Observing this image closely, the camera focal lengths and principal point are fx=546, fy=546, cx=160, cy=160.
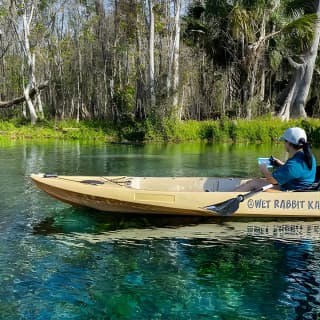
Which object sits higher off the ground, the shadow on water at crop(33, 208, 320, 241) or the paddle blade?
the paddle blade

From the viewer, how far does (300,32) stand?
26.2 m

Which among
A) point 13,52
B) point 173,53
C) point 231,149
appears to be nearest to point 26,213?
point 231,149

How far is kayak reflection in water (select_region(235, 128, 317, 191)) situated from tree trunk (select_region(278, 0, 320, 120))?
67.1 ft

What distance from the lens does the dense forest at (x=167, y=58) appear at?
2642cm

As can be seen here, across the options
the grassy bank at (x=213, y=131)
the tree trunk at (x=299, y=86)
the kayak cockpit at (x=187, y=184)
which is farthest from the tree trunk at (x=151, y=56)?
the kayak cockpit at (x=187, y=184)

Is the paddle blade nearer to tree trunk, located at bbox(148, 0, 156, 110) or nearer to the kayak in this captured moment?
the kayak

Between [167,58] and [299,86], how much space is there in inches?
290

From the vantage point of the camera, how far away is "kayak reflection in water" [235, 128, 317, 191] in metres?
7.94

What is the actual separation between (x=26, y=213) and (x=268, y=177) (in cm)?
409

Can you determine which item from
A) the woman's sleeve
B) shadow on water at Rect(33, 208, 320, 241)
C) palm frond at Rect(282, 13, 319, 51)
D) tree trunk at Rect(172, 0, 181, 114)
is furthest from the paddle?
palm frond at Rect(282, 13, 319, 51)

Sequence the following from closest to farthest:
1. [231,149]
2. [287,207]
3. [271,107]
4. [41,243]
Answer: [41,243], [287,207], [231,149], [271,107]

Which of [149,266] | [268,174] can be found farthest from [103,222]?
[268,174]

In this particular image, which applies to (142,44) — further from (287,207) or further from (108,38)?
(287,207)

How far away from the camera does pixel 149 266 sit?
6.46 metres
